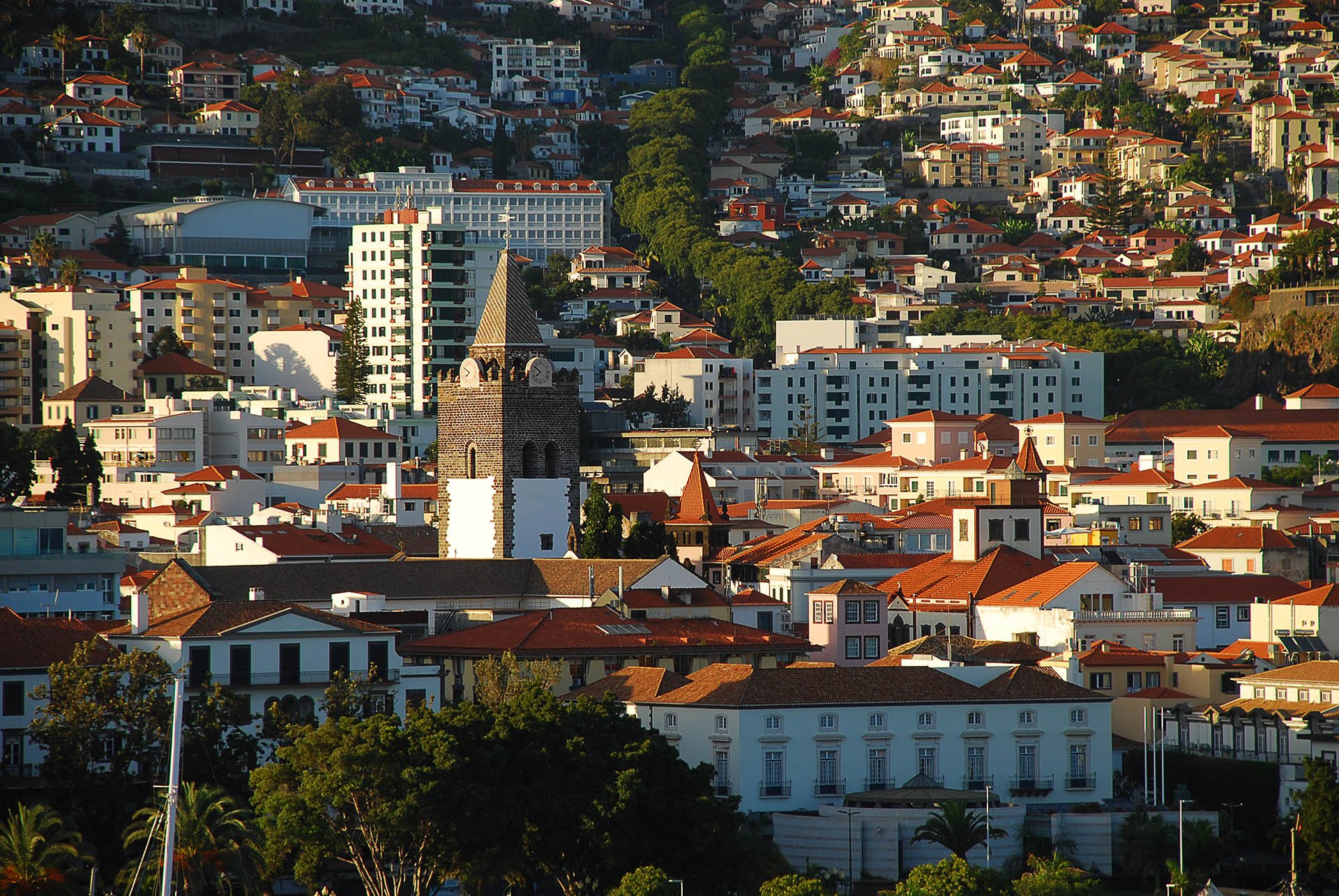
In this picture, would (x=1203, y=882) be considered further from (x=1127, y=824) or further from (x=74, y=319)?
(x=74, y=319)

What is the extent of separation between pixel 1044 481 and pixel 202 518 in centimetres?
3812

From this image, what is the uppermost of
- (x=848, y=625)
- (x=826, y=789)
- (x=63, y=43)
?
(x=63, y=43)

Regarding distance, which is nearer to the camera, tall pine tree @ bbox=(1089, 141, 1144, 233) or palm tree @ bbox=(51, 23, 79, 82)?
palm tree @ bbox=(51, 23, 79, 82)

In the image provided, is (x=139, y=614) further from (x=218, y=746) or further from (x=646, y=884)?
(x=646, y=884)

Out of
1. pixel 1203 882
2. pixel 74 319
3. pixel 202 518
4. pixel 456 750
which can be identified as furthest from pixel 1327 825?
pixel 74 319

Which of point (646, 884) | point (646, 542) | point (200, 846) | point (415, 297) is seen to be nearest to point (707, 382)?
point (415, 297)

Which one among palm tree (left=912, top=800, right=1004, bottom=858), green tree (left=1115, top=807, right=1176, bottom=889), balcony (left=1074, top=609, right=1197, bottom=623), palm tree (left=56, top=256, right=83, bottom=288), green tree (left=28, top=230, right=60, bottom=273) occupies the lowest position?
green tree (left=1115, top=807, right=1176, bottom=889)

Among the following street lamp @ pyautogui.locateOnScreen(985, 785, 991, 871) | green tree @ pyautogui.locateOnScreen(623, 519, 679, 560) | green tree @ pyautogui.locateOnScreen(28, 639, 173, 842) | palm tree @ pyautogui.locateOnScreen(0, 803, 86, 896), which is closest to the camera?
palm tree @ pyautogui.locateOnScreen(0, 803, 86, 896)

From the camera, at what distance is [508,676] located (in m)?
64.2

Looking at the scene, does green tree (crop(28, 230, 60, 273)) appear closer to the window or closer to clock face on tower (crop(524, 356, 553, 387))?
clock face on tower (crop(524, 356, 553, 387))

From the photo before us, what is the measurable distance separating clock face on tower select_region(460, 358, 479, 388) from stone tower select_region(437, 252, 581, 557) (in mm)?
31

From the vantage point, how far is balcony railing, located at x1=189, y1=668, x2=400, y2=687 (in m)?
60.7

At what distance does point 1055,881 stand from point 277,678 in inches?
765

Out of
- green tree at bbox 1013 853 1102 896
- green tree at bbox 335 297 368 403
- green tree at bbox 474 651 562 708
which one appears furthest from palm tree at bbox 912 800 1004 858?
green tree at bbox 335 297 368 403
